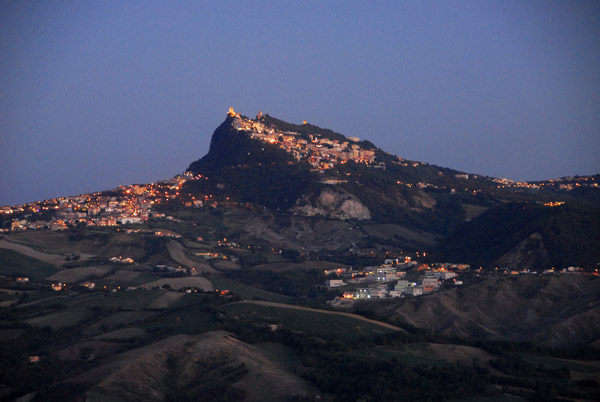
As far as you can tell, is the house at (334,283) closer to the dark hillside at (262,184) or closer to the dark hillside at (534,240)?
the dark hillside at (534,240)

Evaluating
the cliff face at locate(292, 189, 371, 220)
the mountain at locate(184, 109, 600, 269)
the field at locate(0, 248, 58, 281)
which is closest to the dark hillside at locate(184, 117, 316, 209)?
the mountain at locate(184, 109, 600, 269)

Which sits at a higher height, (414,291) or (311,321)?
(414,291)

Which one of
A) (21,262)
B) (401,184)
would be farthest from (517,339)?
(401,184)

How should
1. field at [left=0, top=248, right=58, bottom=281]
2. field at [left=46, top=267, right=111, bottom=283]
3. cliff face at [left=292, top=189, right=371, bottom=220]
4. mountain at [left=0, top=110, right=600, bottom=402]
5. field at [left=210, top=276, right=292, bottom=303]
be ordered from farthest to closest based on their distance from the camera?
cliff face at [left=292, top=189, right=371, bottom=220]
field at [left=0, top=248, right=58, bottom=281]
field at [left=46, top=267, right=111, bottom=283]
field at [left=210, top=276, right=292, bottom=303]
mountain at [left=0, top=110, right=600, bottom=402]

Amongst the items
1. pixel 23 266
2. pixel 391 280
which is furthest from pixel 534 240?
pixel 23 266

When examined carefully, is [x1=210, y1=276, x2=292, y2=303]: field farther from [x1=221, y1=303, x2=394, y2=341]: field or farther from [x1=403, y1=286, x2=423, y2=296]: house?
[x1=221, y1=303, x2=394, y2=341]: field

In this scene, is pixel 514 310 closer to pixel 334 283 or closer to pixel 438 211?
pixel 334 283

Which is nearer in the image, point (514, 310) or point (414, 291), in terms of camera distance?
point (514, 310)

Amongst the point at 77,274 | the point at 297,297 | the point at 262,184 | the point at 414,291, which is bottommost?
the point at 414,291

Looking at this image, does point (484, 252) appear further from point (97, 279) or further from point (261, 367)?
point (261, 367)

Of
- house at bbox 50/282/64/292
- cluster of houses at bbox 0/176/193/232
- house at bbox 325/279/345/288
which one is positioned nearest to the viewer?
house at bbox 50/282/64/292
